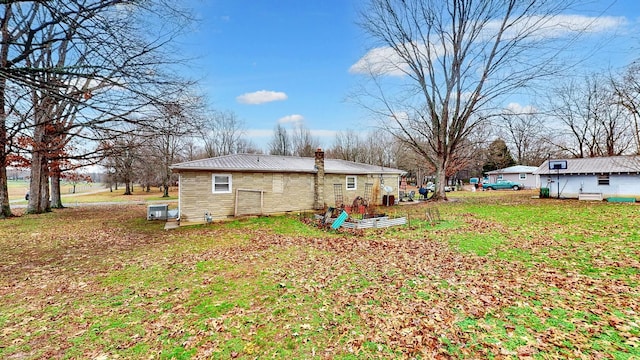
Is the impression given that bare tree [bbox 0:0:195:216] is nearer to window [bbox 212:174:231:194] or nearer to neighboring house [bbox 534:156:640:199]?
window [bbox 212:174:231:194]

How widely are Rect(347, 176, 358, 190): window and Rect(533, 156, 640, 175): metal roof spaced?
16156mm

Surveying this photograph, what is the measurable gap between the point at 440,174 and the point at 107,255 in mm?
19584

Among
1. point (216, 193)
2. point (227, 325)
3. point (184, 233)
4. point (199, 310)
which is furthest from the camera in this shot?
point (216, 193)

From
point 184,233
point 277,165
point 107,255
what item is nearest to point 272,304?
point 107,255

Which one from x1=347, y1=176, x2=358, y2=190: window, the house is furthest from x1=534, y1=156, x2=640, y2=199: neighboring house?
x1=347, y1=176, x2=358, y2=190: window

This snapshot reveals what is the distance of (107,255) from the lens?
7.23 metres

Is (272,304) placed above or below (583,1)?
below

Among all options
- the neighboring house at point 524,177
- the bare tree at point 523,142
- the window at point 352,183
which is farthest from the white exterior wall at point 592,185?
the bare tree at point 523,142

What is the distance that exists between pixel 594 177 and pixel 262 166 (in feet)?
75.1

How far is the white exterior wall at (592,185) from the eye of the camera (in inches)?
677

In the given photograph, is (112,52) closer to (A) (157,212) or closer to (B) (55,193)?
(A) (157,212)

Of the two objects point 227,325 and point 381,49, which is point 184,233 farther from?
point 381,49

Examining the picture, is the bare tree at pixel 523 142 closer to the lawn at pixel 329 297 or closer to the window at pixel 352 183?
the window at pixel 352 183

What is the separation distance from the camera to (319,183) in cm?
1562
